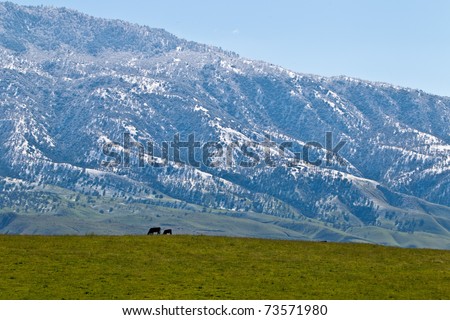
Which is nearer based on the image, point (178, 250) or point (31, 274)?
point (31, 274)

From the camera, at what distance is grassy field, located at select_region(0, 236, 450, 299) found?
210ft

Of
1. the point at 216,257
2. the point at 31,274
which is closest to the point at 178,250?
the point at 216,257

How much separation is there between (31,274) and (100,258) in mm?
9835

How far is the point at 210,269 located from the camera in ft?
244

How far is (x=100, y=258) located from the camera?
7781 centimetres

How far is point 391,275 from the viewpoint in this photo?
7350 centimetres

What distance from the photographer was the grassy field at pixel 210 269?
6406 centimetres

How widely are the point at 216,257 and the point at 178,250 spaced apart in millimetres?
4911

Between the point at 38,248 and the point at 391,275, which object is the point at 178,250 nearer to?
the point at 38,248
